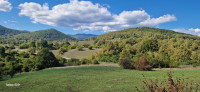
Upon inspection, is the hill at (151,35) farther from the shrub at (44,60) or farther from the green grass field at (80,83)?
the green grass field at (80,83)

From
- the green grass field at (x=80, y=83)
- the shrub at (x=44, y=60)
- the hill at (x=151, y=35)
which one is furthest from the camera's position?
the hill at (x=151, y=35)

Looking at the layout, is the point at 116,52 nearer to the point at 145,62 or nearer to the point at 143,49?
the point at 143,49

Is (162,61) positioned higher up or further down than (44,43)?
further down

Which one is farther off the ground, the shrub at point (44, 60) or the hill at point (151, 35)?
the hill at point (151, 35)

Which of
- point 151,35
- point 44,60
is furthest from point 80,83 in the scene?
point 151,35

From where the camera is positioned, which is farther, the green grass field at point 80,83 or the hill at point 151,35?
the hill at point 151,35

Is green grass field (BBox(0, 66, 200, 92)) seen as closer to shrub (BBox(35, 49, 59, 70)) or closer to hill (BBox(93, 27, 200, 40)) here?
shrub (BBox(35, 49, 59, 70))

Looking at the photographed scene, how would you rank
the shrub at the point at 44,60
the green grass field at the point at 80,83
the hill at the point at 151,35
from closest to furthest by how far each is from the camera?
1. the green grass field at the point at 80,83
2. the shrub at the point at 44,60
3. the hill at the point at 151,35

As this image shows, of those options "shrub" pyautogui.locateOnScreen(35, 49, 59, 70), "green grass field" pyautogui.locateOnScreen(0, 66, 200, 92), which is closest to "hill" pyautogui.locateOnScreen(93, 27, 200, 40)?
"shrub" pyautogui.locateOnScreen(35, 49, 59, 70)

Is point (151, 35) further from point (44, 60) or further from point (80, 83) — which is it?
point (80, 83)

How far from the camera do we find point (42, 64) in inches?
1235

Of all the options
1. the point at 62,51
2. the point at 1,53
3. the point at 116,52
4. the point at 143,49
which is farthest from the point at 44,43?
the point at 143,49

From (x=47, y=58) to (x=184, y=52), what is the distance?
45439 mm

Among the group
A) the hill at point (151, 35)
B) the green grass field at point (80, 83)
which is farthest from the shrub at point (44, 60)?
the hill at point (151, 35)
